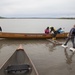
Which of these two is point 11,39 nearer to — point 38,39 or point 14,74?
point 38,39

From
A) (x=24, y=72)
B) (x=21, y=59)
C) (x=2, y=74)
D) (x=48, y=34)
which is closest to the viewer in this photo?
(x=2, y=74)

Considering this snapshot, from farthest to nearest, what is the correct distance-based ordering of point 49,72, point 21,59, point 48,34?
point 48,34 < point 21,59 < point 49,72

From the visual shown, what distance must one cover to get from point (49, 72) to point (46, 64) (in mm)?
1378

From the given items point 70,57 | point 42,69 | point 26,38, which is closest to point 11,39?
point 26,38

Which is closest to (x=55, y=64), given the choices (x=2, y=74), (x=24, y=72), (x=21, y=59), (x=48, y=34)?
(x=21, y=59)

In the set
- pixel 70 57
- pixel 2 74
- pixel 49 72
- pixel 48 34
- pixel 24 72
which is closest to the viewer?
pixel 2 74

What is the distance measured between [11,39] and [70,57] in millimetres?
10879

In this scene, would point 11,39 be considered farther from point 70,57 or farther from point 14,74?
point 14,74

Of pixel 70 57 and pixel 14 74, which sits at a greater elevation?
pixel 14 74

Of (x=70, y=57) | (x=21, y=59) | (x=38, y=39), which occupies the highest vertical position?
(x=21, y=59)

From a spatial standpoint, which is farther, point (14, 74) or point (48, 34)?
point (48, 34)

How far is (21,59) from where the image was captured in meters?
9.38

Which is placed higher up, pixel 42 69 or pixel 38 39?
pixel 42 69

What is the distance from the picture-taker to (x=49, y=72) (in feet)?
27.0
